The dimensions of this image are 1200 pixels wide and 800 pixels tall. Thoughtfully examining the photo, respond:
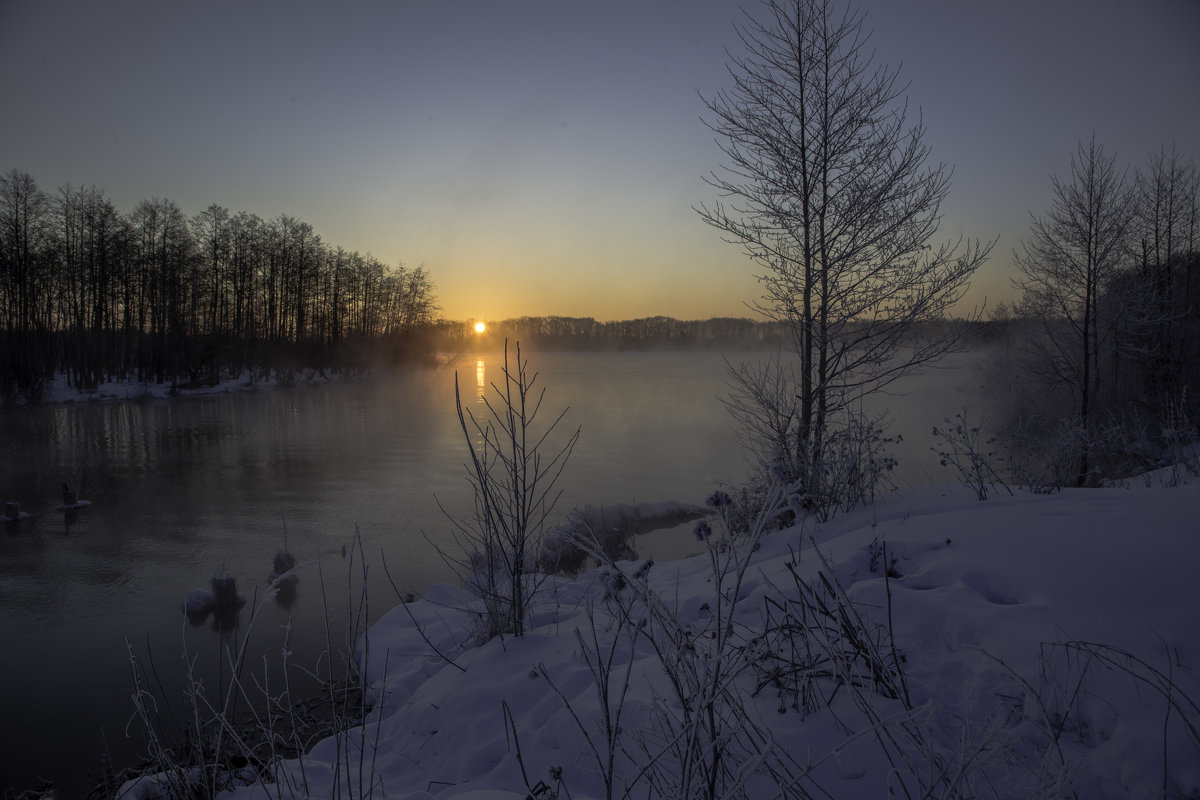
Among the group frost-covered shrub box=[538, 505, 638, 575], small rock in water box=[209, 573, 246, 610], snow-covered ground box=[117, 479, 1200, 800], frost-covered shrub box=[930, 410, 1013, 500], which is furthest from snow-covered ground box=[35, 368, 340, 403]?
frost-covered shrub box=[930, 410, 1013, 500]

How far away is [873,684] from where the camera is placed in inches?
90.7

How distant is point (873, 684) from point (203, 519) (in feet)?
38.8

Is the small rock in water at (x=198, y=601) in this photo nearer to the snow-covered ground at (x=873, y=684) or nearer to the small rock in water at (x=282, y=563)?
the small rock in water at (x=282, y=563)

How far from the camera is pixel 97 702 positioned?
5203mm

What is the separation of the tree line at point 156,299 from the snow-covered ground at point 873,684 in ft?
108

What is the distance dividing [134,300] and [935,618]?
47.4 meters

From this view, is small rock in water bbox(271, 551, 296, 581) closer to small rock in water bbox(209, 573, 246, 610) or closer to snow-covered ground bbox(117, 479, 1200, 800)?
small rock in water bbox(209, 573, 246, 610)

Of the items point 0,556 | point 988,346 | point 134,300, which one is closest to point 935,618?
point 0,556

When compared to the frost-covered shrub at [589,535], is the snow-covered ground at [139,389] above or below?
above

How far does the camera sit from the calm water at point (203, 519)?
5418 millimetres

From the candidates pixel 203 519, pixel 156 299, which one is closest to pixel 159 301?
pixel 156 299

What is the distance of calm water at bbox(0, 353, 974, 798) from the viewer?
5.42 meters

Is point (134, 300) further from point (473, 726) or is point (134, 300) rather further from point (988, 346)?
point (988, 346)

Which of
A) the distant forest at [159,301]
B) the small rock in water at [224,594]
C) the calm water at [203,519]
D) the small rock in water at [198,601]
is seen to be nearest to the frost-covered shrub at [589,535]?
the calm water at [203,519]
